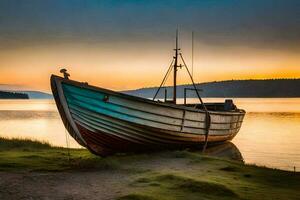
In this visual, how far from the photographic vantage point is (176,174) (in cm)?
1144

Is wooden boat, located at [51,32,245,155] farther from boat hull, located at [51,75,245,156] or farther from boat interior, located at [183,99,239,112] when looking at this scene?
boat interior, located at [183,99,239,112]

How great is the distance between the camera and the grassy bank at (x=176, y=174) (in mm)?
9391

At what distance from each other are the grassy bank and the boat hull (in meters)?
0.72

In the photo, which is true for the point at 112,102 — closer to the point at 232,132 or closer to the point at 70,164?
the point at 70,164

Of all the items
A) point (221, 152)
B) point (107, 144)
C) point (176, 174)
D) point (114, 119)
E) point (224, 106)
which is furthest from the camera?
point (224, 106)

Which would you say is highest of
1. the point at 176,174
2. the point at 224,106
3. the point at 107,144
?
the point at 224,106

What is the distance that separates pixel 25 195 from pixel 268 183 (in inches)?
251

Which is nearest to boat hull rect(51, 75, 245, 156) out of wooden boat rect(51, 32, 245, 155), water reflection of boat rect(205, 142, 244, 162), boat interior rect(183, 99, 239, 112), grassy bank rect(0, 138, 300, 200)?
wooden boat rect(51, 32, 245, 155)

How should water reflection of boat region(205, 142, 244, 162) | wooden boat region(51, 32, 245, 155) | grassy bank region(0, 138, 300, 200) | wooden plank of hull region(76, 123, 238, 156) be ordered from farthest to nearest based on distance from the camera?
1. water reflection of boat region(205, 142, 244, 162)
2. wooden plank of hull region(76, 123, 238, 156)
3. wooden boat region(51, 32, 245, 155)
4. grassy bank region(0, 138, 300, 200)

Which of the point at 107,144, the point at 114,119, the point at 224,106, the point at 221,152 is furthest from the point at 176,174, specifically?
the point at 224,106

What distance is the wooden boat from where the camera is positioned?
14.8 metres

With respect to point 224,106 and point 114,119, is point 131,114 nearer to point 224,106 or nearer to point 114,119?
point 114,119

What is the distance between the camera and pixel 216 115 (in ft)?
71.9

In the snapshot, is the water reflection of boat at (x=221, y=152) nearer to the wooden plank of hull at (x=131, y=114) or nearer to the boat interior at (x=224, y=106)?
the boat interior at (x=224, y=106)
